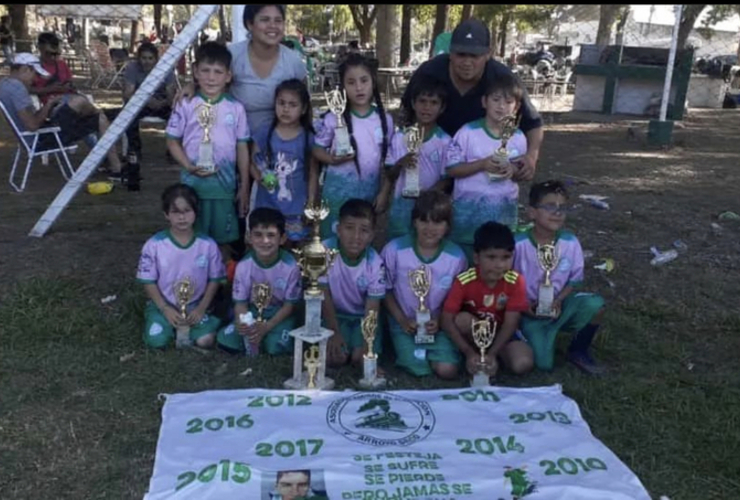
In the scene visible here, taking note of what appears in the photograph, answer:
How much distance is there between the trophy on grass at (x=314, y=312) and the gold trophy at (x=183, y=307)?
0.68m

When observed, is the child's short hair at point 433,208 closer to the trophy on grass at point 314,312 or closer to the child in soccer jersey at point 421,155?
the child in soccer jersey at point 421,155

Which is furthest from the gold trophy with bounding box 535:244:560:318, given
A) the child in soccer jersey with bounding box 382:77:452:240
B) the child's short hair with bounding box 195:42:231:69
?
the child's short hair with bounding box 195:42:231:69

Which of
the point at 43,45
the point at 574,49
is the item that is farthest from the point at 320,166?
the point at 574,49

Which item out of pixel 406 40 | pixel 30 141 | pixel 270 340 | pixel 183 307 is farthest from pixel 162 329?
pixel 406 40

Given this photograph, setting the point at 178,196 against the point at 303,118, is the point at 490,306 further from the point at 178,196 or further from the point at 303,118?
the point at 178,196

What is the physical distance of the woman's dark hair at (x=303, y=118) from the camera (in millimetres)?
3768

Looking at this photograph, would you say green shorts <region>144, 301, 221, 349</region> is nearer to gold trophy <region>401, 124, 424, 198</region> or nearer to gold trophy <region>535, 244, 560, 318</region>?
gold trophy <region>401, 124, 424, 198</region>

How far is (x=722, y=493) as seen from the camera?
2.67 m

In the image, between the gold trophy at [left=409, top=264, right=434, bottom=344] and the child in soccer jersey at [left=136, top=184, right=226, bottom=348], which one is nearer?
the gold trophy at [left=409, top=264, right=434, bottom=344]

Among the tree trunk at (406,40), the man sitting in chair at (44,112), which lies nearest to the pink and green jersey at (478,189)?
the man sitting in chair at (44,112)

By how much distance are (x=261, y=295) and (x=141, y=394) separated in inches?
27.5

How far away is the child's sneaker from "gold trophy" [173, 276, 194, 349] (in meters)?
1.85

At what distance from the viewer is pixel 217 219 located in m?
4.05

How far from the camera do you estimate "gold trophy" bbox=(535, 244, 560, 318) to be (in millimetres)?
3467
